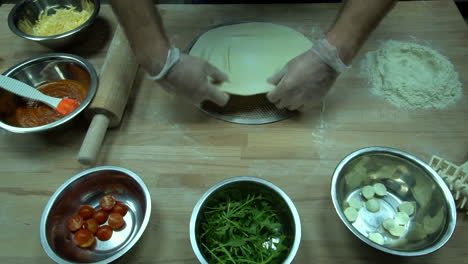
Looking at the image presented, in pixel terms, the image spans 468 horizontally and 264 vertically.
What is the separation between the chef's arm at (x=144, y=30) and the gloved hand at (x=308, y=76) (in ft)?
1.18

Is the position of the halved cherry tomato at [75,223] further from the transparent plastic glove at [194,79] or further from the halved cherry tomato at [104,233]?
the transparent plastic glove at [194,79]

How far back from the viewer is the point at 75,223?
2.89 feet

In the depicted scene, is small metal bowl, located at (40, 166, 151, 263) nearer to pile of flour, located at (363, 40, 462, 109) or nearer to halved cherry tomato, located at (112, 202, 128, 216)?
halved cherry tomato, located at (112, 202, 128, 216)

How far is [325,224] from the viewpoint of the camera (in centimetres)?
89

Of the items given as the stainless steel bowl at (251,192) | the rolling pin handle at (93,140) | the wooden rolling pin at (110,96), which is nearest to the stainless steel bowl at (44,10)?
the wooden rolling pin at (110,96)

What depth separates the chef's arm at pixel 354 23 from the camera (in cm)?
93

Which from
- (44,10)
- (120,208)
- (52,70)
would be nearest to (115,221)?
(120,208)

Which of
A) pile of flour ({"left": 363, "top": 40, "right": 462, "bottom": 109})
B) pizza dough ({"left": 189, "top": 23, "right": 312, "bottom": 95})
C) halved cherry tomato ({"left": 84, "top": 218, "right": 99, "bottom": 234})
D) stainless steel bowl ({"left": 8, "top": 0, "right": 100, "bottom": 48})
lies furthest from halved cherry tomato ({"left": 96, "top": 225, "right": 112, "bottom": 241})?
pile of flour ({"left": 363, "top": 40, "right": 462, "bottom": 109})

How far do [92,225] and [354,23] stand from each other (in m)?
0.93

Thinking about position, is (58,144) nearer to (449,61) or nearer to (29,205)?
(29,205)

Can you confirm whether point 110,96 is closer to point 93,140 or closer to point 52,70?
point 93,140

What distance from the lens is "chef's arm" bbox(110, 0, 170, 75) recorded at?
0.96 meters

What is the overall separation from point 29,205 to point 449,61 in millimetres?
1490

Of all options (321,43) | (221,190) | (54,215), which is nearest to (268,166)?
(221,190)
